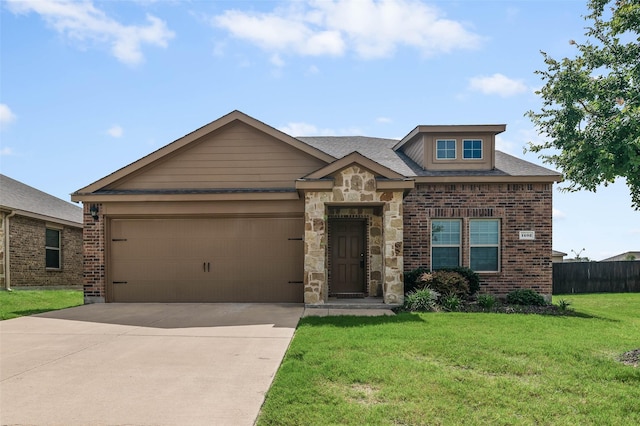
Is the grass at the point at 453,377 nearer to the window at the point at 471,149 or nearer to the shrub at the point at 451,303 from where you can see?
the shrub at the point at 451,303

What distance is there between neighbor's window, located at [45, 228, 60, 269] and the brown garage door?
7.91 meters

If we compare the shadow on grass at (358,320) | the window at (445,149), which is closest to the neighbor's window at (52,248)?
the shadow on grass at (358,320)

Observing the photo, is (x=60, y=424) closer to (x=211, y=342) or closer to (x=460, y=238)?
(x=211, y=342)

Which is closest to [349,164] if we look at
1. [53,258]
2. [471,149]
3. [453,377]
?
[471,149]

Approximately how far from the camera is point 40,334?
834 centimetres

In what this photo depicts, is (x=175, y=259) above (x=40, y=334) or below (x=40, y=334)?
above

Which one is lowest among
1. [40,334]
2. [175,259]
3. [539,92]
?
[40,334]

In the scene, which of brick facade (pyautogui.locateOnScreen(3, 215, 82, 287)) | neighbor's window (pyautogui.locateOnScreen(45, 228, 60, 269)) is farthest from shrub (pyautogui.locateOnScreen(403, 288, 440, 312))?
neighbor's window (pyautogui.locateOnScreen(45, 228, 60, 269))

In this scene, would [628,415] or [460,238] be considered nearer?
[628,415]

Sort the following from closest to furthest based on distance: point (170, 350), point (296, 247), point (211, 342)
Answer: point (170, 350)
point (211, 342)
point (296, 247)

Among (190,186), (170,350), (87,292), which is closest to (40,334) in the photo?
(170,350)

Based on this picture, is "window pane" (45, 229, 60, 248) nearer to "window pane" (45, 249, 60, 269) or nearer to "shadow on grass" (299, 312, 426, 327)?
"window pane" (45, 249, 60, 269)

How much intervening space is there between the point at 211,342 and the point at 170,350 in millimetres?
723

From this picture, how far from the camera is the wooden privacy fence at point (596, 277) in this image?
65.7 ft
